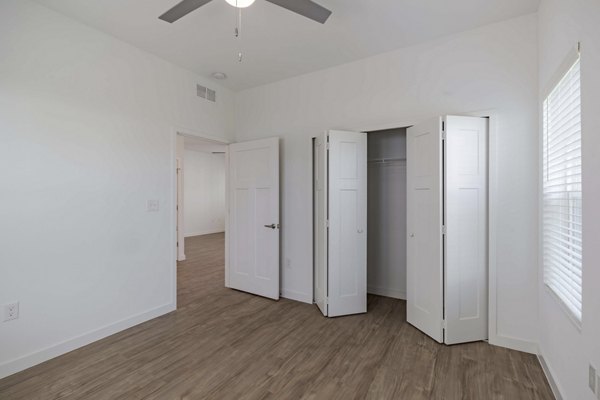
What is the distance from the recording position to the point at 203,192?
9625 millimetres

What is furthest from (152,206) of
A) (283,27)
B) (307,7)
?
(307,7)

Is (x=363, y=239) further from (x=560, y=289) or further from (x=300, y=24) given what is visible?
(x=300, y=24)

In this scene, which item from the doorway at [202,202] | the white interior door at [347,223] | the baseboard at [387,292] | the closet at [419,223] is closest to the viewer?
the closet at [419,223]

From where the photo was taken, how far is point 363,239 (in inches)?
129

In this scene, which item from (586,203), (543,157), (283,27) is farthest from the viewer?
(283,27)

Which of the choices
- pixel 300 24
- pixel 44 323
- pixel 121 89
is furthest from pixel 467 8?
pixel 44 323

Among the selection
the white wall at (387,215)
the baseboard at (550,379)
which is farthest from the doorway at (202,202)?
the baseboard at (550,379)

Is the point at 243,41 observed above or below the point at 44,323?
above

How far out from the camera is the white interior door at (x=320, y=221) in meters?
3.17

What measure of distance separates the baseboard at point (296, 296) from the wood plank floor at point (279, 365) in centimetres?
39

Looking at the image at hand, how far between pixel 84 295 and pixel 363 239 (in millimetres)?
2841

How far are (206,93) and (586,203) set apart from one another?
12.7 ft

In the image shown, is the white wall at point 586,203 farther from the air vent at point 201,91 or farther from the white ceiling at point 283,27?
the air vent at point 201,91

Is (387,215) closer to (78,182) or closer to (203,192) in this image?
(78,182)
